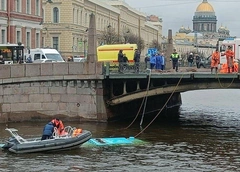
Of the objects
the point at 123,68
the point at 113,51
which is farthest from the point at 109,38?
the point at 123,68

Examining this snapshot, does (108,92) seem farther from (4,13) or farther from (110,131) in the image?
(4,13)

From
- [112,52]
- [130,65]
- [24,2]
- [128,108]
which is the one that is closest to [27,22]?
[24,2]

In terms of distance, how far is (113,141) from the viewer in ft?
97.2

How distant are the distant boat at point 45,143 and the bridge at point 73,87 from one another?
903cm

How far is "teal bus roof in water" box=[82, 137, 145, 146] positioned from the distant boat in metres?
1.37

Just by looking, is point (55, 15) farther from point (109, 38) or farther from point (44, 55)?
point (44, 55)

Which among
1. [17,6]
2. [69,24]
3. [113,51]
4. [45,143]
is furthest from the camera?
[69,24]

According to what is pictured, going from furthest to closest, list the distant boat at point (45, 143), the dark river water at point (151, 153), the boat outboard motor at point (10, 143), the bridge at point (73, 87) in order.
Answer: the bridge at point (73, 87) < the boat outboard motor at point (10, 143) < the distant boat at point (45, 143) < the dark river water at point (151, 153)

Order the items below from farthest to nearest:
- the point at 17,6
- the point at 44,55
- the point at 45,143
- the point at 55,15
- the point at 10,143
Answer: the point at 55,15 < the point at 17,6 < the point at 44,55 < the point at 10,143 < the point at 45,143

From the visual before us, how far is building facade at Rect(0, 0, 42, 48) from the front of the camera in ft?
204

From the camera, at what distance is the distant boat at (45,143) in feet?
87.5

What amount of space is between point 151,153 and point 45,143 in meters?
4.26

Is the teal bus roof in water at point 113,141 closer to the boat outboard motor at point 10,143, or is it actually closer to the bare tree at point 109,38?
the boat outboard motor at point 10,143

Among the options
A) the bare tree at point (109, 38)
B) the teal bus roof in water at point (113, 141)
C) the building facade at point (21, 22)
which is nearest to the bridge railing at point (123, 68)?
the teal bus roof in water at point (113, 141)
